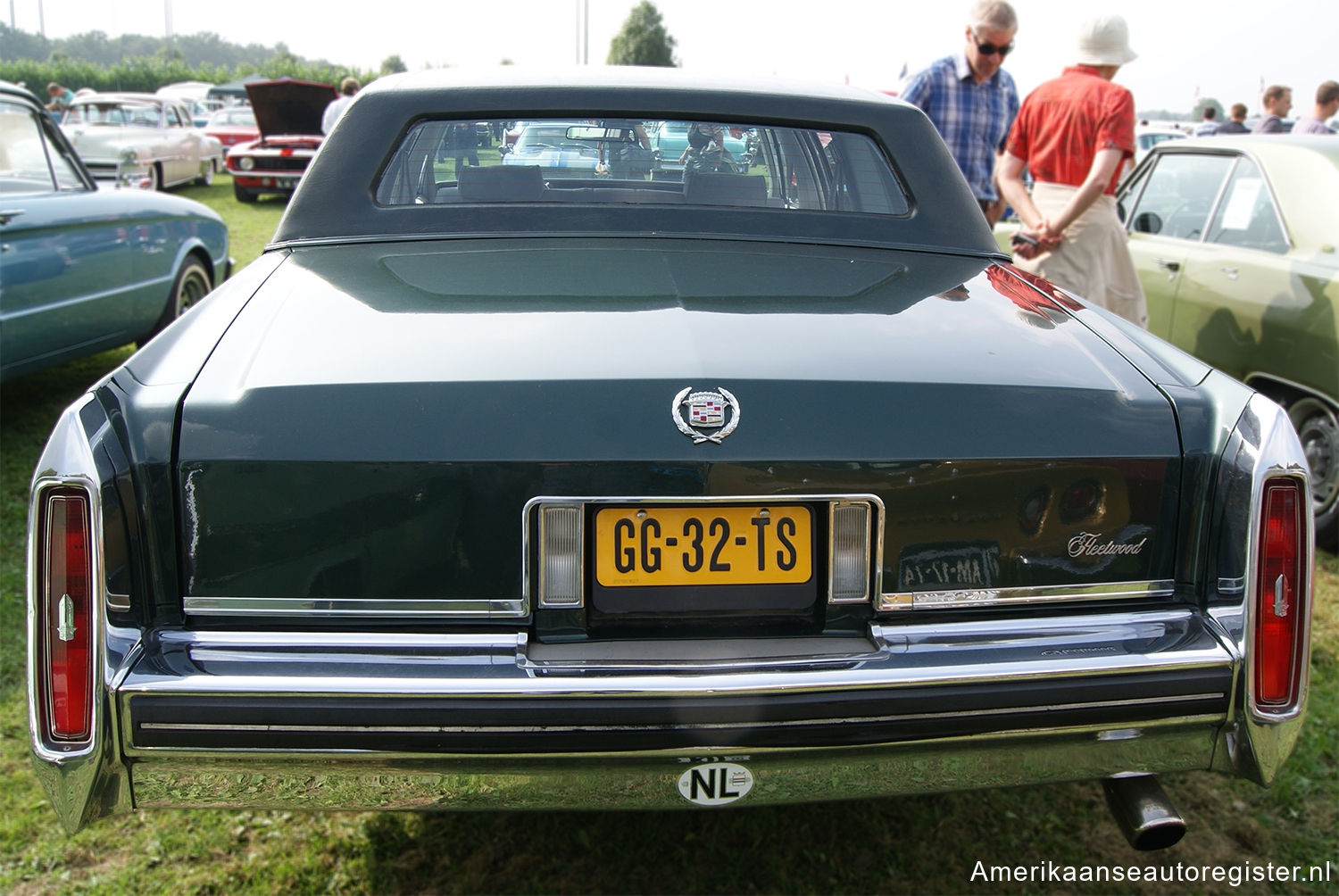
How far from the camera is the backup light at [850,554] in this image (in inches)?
68.4

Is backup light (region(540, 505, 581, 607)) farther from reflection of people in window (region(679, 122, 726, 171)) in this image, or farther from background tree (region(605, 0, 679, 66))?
background tree (region(605, 0, 679, 66))

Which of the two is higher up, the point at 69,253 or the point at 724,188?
Result: the point at 724,188

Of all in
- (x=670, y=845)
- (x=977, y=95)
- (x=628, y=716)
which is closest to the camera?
(x=628, y=716)

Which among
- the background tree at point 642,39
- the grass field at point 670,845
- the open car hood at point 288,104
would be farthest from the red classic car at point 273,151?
the background tree at point 642,39

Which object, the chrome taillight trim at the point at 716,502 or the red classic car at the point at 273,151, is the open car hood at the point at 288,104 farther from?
the chrome taillight trim at the point at 716,502

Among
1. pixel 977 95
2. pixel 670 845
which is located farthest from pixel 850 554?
pixel 977 95

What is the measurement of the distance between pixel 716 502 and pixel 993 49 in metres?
4.10

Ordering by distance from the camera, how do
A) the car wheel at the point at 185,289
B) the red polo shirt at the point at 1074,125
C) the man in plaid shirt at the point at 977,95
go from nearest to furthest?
1. the red polo shirt at the point at 1074,125
2. the man in plaid shirt at the point at 977,95
3. the car wheel at the point at 185,289

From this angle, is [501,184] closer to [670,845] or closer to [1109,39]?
[670,845]

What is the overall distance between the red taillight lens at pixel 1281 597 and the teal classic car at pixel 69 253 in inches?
189

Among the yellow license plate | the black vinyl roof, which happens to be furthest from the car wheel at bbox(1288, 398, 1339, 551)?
Answer: the yellow license plate

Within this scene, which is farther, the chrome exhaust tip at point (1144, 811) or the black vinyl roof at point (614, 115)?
the black vinyl roof at point (614, 115)

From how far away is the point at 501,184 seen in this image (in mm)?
2621

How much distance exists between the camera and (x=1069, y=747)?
1.73m
